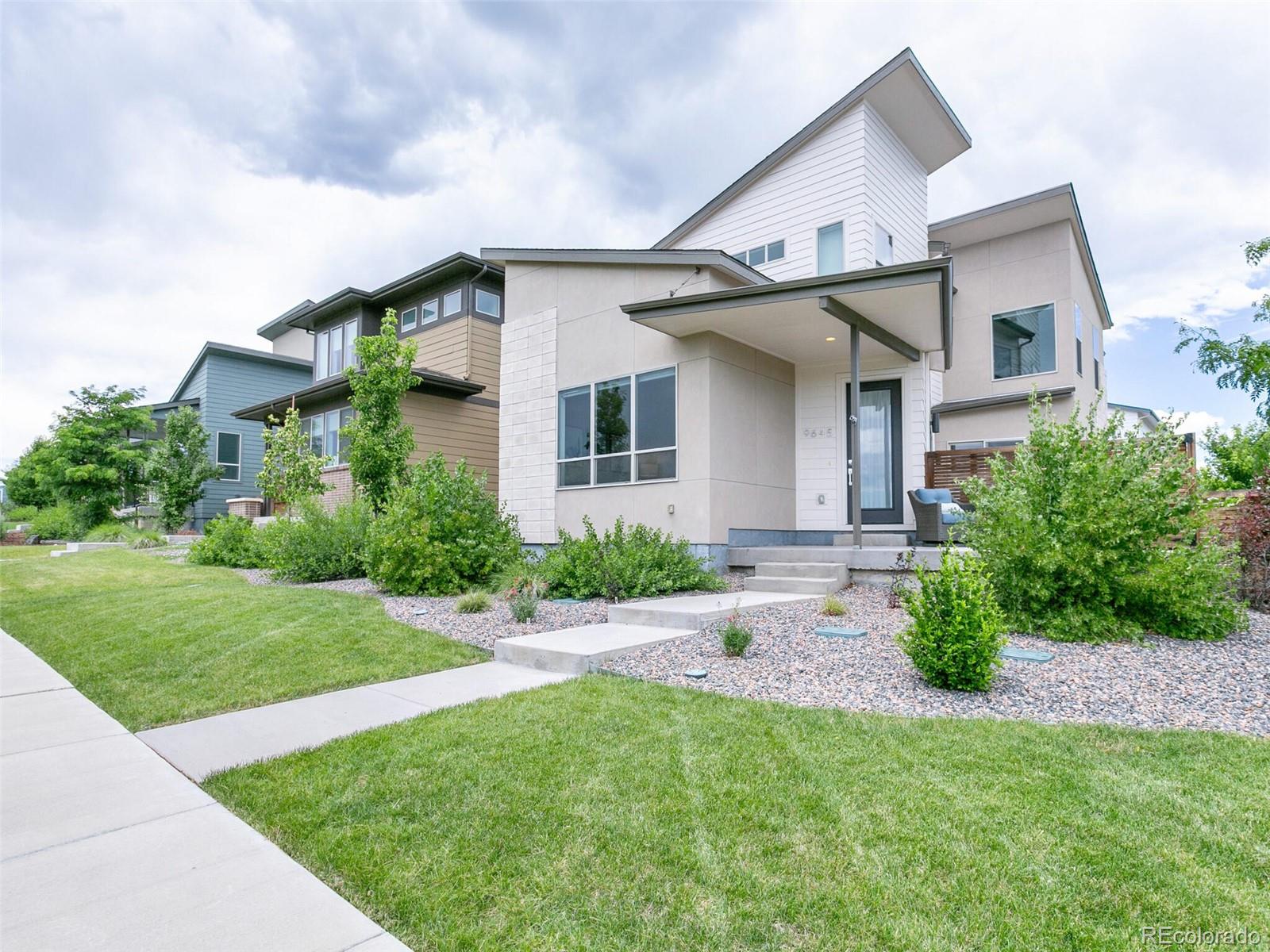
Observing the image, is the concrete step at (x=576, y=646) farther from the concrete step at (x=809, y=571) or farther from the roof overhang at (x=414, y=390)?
the roof overhang at (x=414, y=390)

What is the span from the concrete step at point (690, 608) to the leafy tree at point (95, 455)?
21.5 meters

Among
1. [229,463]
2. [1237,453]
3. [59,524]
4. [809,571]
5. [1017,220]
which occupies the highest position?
[1017,220]

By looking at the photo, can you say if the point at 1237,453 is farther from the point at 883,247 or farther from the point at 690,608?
the point at 690,608

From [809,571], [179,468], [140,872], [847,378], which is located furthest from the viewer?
[179,468]

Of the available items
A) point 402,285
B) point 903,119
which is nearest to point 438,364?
point 402,285

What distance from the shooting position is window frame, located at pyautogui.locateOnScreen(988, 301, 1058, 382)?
543 inches

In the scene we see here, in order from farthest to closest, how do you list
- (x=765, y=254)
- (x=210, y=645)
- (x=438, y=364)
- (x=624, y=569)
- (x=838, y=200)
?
(x=438, y=364) → (x=765, y=254) → (x=838, y=200) → (x=624, y=569) → (x=210, y=645)

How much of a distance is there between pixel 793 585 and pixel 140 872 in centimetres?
679

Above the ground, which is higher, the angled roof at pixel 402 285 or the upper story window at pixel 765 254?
the angled roof at pixel 402 285

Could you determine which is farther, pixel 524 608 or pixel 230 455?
pixel 230 455

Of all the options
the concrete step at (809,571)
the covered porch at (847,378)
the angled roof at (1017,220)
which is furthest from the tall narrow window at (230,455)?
the angled roof at (1017,220)

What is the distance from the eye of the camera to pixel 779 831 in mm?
2412

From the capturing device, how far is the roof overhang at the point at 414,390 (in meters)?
13.9

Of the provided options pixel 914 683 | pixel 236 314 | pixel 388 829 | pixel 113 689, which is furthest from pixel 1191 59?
pixel 236 314
